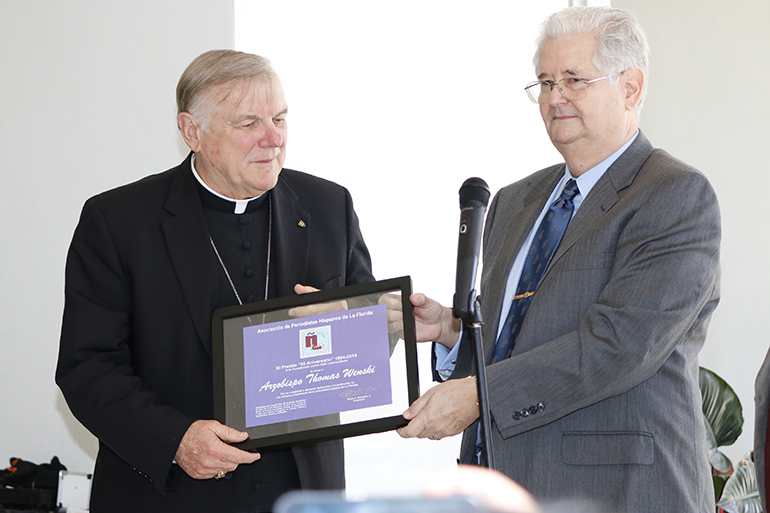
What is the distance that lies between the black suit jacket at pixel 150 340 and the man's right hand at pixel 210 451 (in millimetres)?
Result: 32

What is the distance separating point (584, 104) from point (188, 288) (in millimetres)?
1256

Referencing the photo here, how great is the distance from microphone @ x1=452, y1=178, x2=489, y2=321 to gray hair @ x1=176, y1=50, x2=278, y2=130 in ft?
3.23

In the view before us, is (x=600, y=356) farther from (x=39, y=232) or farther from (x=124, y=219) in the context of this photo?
(x=39, y=232)

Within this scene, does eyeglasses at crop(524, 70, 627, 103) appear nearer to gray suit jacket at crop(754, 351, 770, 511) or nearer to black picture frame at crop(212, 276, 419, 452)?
black picture frame at crop(212, 276, 419, 452)

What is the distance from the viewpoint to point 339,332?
6.81ft

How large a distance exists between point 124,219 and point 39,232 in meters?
1.48

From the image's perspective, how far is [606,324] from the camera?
1841mm

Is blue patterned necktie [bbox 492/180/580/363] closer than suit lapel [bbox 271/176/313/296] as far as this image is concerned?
Yes

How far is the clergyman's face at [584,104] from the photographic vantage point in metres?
2.08

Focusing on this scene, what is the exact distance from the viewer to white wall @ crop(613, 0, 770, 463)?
4660 mm

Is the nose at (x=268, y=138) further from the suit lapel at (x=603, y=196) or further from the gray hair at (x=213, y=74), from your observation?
the suit lapel at (x=603, y=196)

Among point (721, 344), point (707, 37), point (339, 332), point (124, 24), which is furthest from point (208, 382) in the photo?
point (707, 37)

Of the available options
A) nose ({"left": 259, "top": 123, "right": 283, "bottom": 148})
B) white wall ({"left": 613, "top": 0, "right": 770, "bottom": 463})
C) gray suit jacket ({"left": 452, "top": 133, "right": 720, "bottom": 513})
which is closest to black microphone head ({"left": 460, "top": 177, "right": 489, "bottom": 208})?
gray suit jacket ({"left": 452, "top": 133, "right": 720, "bottom": 513})

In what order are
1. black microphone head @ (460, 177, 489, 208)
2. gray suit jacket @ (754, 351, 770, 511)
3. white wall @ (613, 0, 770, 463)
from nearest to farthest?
black microphone head @ (460, 177, 489, 208)
gray suit jacket @ (754, 351, 770, 511)
white wall @ (613, 0, 770, 463)
